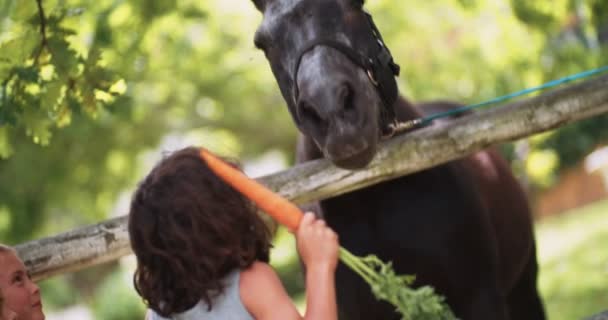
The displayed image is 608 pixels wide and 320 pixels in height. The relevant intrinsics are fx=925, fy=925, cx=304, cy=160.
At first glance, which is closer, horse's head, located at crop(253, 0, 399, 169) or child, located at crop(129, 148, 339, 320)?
child, located at crop(129, 148, 339, 320)

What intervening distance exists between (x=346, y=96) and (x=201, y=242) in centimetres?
62

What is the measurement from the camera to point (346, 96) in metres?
2.64

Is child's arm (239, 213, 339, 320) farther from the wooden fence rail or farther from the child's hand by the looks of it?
the wooden fence rail

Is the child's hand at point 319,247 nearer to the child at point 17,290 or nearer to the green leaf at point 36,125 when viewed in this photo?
the child at point 17,290

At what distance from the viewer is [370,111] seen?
8.94 feet

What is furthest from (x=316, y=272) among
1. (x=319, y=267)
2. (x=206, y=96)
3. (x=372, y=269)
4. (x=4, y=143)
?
(x=206, y=96)

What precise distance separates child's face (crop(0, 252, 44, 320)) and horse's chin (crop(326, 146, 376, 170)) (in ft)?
3.25

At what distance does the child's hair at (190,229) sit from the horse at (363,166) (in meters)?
0.38

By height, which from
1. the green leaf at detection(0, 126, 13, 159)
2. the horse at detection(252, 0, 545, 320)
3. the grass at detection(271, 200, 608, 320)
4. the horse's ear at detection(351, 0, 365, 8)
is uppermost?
the horse's ear at detection(351, 0, 365, 8)

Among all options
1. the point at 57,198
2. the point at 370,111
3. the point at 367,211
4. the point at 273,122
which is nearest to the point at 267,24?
the point at 370,111

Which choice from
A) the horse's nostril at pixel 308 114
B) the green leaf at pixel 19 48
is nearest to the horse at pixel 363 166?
the horse's nostril at pixel 308 114

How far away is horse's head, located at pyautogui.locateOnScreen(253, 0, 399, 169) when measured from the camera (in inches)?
103

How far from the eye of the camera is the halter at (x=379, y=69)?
284cm

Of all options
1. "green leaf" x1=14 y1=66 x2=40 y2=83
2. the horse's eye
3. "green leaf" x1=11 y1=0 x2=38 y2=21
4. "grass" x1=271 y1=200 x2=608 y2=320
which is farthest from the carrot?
"grass" x1=271 y1=200 x2=608 y2=320
